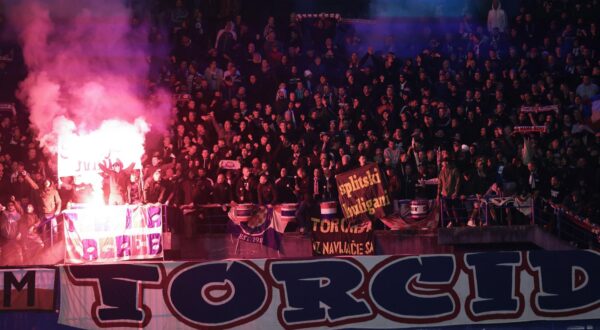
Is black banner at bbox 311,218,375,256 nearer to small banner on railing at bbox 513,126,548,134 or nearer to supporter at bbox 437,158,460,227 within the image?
supporter at bbox 437,158,460,227

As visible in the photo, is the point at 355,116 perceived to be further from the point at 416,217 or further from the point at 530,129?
the point at 530,129

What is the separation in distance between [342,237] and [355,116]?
10.2ft

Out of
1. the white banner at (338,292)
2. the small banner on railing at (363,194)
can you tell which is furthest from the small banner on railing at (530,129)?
the white banner at (338,292)

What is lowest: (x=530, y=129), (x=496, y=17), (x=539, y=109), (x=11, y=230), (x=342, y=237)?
(x=342, y=237)

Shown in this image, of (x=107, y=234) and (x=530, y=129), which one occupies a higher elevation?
(x=530, y=129)

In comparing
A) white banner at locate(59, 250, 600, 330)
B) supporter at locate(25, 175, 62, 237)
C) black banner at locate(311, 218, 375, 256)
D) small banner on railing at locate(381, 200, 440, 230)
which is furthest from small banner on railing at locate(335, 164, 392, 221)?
supporter at locate(25, 175, 62, 237)

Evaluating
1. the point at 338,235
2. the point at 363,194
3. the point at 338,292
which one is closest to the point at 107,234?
the point at 338,235

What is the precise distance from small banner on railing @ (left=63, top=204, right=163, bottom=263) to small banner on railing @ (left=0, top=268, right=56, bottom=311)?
8.73 ft

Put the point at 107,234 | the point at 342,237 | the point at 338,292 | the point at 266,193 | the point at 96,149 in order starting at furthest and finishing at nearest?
the point at 266,193 < the point at 96,149 < the point at 342,237 < the point at 107,234 < the point at 338,292

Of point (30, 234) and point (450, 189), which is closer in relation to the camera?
point (30, 234)

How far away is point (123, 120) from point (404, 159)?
18.0 ft

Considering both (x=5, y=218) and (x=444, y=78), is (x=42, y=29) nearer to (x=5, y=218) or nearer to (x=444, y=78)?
(x=5, y=218)

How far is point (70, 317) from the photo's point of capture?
13.9m

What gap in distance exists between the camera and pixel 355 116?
19391mm
